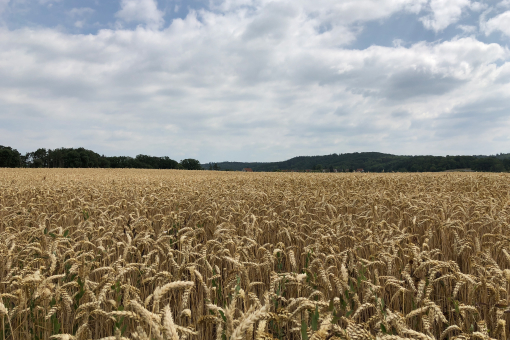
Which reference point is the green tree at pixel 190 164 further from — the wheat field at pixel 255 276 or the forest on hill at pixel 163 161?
the wheat field at pixel 255 276

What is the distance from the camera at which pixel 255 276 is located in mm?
3980

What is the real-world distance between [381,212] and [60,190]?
32.8 ft

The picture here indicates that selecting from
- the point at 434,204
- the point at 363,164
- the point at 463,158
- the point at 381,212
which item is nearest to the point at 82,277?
the point at 381,212

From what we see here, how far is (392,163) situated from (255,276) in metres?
119

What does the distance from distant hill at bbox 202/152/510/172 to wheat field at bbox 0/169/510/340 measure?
88.2ft

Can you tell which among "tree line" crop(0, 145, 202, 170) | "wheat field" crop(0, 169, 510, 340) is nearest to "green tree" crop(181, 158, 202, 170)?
"tree line" crop(0, 145, 202, 170)

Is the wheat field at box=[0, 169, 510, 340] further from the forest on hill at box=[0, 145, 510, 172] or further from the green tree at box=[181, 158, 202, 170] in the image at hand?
the green tree at box=[181, 158, 202, 170]

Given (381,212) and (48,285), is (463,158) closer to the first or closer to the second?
(381,212)

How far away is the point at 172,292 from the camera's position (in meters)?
3.62

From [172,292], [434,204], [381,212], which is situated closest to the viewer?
[172,292]

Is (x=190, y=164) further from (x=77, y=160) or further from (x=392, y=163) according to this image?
(x=392, y=163)

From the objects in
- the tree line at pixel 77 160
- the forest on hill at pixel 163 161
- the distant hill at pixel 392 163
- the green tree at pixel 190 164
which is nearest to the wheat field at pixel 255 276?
the distant hill at pixel 392 163

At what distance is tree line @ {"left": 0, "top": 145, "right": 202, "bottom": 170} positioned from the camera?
94.3m

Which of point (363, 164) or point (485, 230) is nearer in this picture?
point (485, 230)
